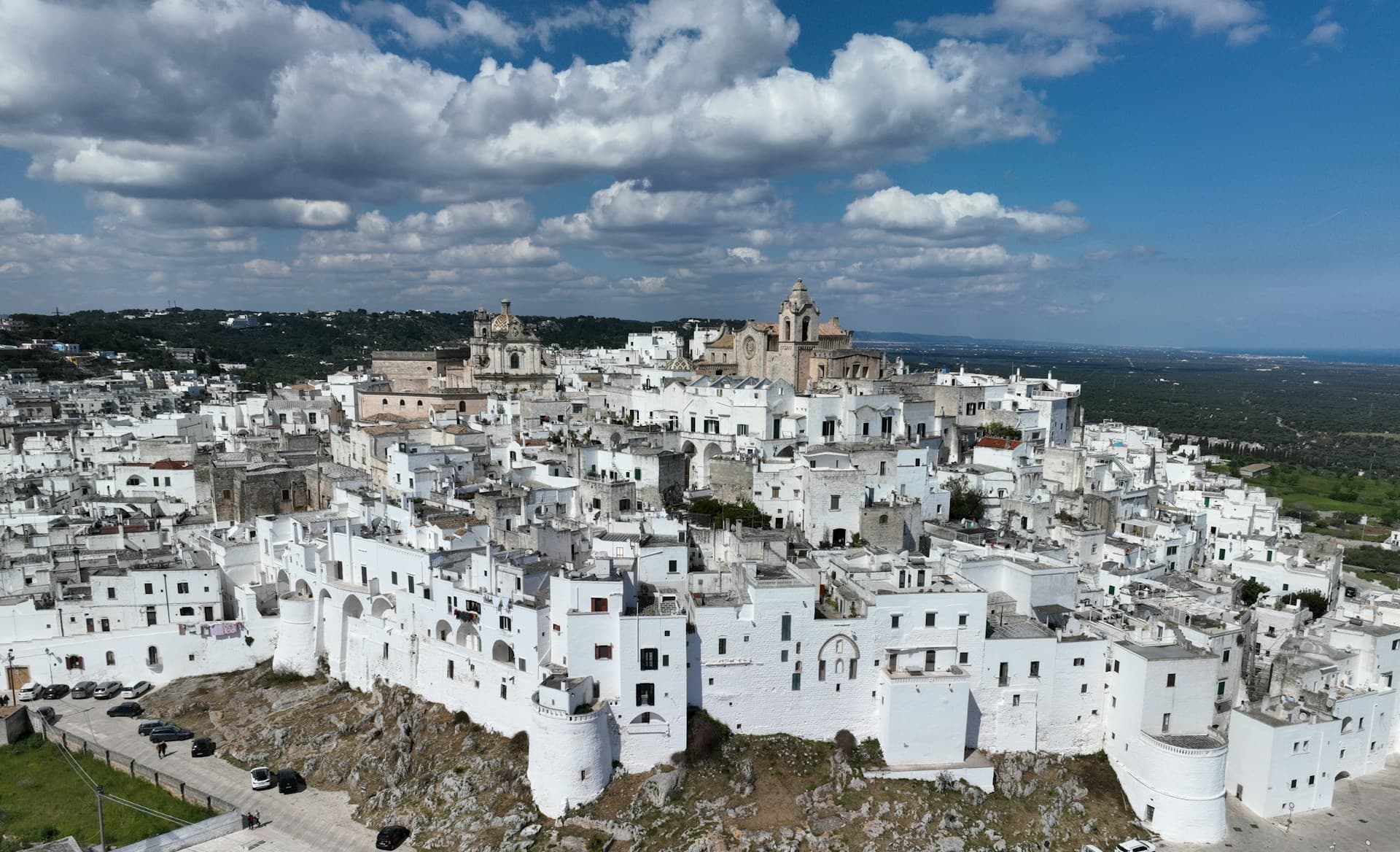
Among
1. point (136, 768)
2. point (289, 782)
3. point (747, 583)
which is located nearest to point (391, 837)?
point (289, 782)

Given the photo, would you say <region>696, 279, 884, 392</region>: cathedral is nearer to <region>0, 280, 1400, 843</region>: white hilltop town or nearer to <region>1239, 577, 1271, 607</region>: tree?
<region>0, 280, 1400, 843</region>: white hilltop town

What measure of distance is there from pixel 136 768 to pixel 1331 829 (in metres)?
43.7

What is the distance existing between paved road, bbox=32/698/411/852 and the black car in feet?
0.88

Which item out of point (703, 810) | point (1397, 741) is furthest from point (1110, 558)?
point (703, 810)

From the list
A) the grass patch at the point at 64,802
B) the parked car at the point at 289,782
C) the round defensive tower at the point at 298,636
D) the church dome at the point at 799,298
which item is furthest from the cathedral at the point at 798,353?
the grass patch at the point at 64,802

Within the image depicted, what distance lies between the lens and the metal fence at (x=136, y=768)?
1238 inches

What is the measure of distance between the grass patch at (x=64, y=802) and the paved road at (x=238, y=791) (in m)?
0.96

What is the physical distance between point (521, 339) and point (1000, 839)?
2024 inches

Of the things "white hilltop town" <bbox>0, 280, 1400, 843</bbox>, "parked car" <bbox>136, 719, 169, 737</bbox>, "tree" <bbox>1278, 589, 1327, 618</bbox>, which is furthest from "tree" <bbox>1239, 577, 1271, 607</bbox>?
"parked car" <bbox>136, 719, 169, 737</bbox>

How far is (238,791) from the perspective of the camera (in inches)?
1270

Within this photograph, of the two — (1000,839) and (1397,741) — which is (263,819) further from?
(1397,741)

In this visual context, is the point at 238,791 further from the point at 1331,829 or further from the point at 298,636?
the point at 1331,829

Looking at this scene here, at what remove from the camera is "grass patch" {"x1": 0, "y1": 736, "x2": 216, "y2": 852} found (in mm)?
29844

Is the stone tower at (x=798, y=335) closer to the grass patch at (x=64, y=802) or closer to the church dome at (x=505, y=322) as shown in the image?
the church dome at (x=505, y=322)
